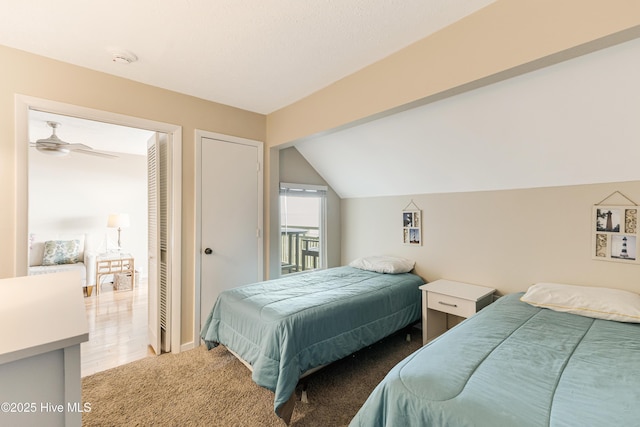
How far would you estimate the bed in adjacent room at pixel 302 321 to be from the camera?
1836 mm

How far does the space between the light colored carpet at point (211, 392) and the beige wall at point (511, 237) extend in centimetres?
107

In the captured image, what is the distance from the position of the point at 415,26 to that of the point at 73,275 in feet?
8.45

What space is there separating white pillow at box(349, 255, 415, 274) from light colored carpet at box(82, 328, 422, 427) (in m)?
0.82

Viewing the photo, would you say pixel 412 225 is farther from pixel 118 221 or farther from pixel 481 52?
pixel 118 221

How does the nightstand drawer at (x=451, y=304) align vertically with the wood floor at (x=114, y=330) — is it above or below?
above

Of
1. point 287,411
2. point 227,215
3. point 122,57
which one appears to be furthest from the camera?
point 227,215

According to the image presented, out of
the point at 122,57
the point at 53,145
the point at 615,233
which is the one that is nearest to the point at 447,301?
the point at 615,233

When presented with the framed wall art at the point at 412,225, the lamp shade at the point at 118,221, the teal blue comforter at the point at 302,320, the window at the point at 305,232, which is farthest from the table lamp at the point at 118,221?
the framed wall art at the point at 412,225

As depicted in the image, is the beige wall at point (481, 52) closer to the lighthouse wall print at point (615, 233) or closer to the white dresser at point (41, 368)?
the lighthouse wall print at point (615, 233)

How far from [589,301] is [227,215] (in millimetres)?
2995

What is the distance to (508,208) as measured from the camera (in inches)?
101

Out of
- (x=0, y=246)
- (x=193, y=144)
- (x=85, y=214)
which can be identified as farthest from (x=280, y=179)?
(x=85, y=214)

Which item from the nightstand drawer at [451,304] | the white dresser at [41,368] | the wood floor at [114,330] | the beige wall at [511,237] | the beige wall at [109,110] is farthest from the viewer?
the wood floor at [114,330]

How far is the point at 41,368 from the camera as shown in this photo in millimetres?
828
